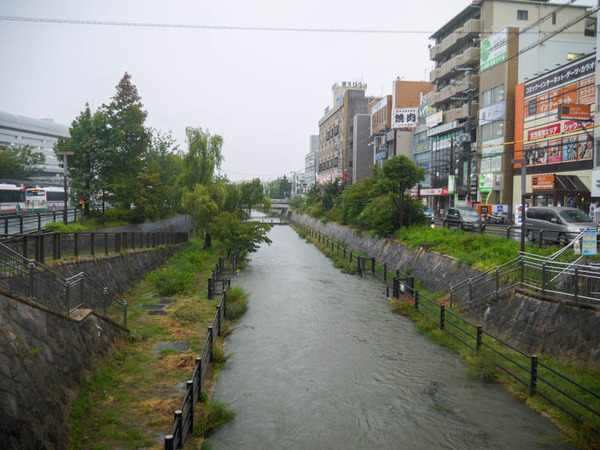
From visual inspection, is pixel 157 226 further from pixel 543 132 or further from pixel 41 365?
pixel 543 132

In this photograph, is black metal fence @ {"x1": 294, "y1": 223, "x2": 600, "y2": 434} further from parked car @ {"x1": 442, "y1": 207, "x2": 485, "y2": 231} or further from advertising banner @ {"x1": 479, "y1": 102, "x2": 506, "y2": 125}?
advertising banner @ {"x1": 479, "y1": 102, "x2": 506, "y2": 125}

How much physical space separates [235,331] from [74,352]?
817 centimetres

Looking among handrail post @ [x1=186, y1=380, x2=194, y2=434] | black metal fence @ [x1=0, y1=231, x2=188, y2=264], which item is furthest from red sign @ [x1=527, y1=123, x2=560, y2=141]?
handrail post @ [x1=186, y1=380, x2=194, y2=434]

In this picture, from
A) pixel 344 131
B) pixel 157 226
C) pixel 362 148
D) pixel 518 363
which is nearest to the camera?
pixel 518 363

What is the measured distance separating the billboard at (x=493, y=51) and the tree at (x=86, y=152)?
126ft

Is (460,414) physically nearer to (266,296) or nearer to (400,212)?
(266,296)

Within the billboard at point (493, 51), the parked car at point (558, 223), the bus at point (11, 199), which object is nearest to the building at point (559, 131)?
the billboard at point (493, 51)

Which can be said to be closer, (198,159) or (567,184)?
(567,184)

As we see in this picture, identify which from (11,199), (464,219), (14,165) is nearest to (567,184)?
(464,219)

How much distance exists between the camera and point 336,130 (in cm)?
9006

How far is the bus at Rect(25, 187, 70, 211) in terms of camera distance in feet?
136

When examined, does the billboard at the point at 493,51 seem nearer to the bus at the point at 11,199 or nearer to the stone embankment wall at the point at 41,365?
the stone embankment wall at the point at 41,365

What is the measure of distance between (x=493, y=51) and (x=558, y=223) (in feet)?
102

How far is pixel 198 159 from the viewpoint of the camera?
38.6 meters
